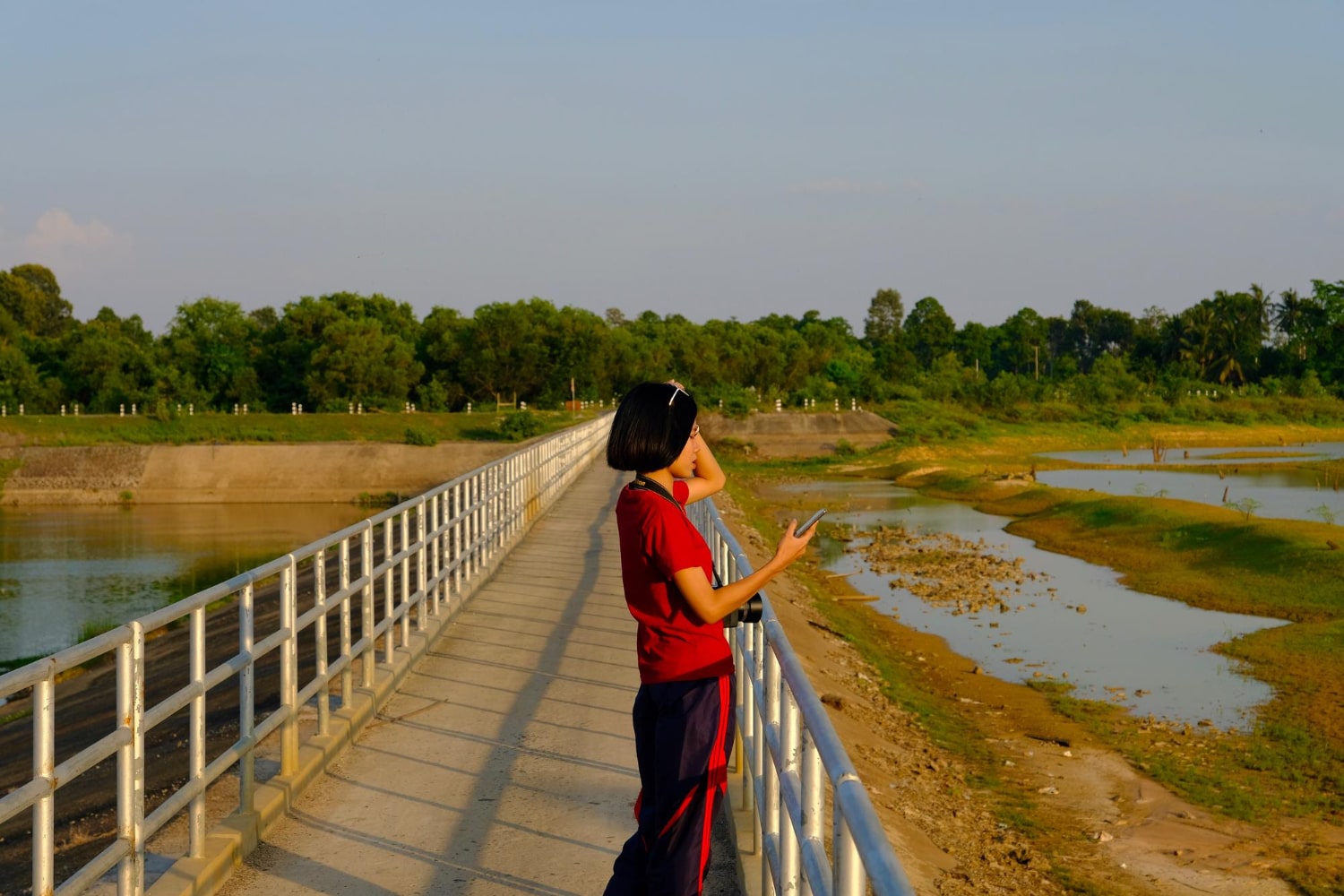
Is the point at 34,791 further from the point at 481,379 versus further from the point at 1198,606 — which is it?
the point at 481,379

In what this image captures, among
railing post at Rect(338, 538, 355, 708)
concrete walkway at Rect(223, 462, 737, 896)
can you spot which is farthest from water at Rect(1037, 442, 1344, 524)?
railing post at Rect(338, 538, 355, 708)

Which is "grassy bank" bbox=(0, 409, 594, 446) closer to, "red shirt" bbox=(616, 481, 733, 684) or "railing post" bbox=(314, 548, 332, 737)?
"railing post" bbox=(314, 548, 332, 737)

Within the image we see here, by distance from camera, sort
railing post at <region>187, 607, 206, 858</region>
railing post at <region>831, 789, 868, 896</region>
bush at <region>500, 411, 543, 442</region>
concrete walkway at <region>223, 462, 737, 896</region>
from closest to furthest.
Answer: railing post at <region>831, 789, 868, 896</region> < railing post at <region>187, 607, 206, 858</region> < concrete walkway at <region>223, 462, 737, 896</region> < bush at <region>500, 411, 543, 442</region>

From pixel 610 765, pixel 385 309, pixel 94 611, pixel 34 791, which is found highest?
pixel 385 309

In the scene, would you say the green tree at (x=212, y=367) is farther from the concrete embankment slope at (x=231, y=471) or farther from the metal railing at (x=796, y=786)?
the metal railing at (x=796, y=786)

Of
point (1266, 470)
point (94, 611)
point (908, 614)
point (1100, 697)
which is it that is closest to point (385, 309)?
point (1266, 470)

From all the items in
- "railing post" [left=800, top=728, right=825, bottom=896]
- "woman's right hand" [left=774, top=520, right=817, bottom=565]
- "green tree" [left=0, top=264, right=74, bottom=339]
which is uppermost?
"green tree" [left=0, top=264, right=74, bottom=339]

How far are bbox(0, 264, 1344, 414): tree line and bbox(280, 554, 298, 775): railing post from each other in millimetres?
64606

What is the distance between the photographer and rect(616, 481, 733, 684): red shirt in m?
3.57

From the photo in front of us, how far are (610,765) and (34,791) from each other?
12.4 feet

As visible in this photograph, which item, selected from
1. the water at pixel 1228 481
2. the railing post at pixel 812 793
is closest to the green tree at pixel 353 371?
the water at pixel 1228 481

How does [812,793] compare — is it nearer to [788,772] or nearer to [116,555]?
[788,772]

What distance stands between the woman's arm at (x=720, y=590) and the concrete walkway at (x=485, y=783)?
6.65 feet

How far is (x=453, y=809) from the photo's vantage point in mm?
6199
